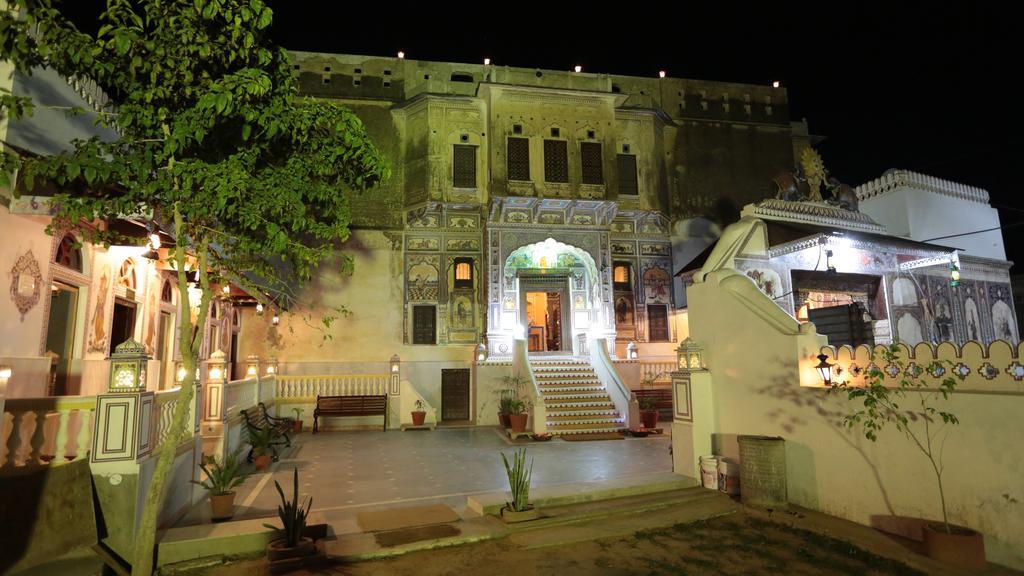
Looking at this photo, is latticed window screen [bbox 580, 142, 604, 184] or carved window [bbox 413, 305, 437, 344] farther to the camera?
latticed window screen [bbox 580, 142, 604, 184]

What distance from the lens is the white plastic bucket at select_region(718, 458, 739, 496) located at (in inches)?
285

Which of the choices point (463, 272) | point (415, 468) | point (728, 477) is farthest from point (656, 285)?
point (415, 468)

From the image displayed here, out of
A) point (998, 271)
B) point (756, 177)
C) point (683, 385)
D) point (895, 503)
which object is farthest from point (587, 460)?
point (998, 271)


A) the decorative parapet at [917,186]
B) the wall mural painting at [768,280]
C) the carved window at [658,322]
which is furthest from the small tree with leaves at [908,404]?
the decorative parapet at [917,186]

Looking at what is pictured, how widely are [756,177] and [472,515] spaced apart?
18261 mm

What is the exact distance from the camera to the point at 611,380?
48.1 ft

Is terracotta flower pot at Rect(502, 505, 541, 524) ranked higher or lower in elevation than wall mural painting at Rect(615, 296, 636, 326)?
lower

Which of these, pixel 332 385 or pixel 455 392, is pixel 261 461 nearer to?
pixel 332 385

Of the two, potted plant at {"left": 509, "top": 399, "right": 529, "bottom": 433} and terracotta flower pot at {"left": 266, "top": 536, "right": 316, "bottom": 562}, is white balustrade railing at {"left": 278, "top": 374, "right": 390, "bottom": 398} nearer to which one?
potted plant at {"left": 509, "top": 399, "right": 529, "bottom": 433}

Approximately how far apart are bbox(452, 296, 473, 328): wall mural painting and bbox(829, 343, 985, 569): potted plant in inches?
482

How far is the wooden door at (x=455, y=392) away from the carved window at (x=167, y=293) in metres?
7.68

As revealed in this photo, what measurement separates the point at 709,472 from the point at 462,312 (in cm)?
1101

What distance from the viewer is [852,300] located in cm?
1536

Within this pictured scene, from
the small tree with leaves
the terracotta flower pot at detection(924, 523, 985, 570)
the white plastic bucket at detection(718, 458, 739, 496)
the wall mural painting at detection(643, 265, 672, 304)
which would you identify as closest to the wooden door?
the wall mural painting at detection(643, 265, 672, 304)
